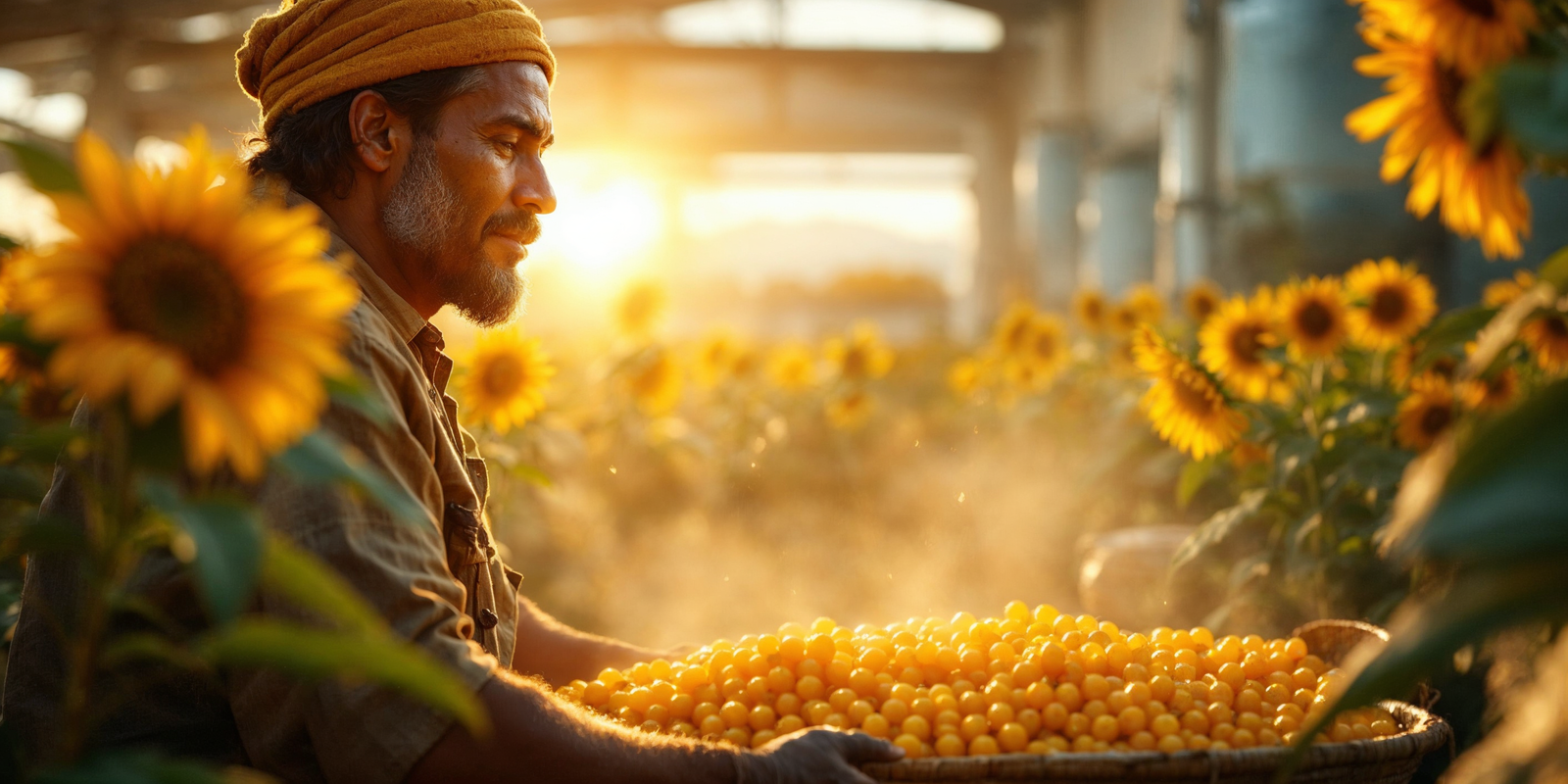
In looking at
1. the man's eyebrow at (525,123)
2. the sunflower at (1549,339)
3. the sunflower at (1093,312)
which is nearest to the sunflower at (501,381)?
the man's eyebrow at (525,123)

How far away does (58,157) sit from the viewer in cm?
92

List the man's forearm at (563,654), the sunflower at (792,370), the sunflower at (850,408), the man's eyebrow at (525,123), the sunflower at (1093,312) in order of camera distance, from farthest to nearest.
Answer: the sunflower at (792,370)
the sunflower at (850,408)
the sunflower at (1093,312)
the man's forearm at (563,654)
the man's eyebrow at (525,123)

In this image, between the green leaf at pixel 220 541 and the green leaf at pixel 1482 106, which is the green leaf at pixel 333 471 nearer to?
the green leaf at pixel 220 541

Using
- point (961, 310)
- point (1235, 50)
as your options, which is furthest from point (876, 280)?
point (1235, 50)

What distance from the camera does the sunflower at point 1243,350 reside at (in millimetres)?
3158

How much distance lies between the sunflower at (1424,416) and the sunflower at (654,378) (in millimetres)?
2924

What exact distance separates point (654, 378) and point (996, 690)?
11.2 ft

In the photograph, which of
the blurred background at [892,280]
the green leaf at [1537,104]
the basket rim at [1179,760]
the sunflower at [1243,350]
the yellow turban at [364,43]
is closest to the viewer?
the green leaf at [1537,104]

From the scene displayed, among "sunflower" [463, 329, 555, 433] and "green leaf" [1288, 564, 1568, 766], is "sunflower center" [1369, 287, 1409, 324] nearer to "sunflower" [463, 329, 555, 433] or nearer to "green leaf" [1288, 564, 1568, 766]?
"sunflower" [463, 329, 555, 433]

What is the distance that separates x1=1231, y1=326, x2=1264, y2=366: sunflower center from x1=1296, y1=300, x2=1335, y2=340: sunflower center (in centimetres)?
12

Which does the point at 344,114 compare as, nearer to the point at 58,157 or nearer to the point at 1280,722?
the point at 58,157

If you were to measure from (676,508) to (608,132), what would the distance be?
605cm

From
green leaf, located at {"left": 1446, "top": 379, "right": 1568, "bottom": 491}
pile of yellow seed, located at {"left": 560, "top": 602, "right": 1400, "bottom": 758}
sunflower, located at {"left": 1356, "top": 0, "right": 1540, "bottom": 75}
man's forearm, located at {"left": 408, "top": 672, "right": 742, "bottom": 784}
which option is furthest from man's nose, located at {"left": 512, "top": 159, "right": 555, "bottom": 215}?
green leaf, located at {"left": 1446, "top": 379, "right": 1568, "bottom": 491}

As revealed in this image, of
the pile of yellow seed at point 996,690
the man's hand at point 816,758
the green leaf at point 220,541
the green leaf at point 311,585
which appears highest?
the green leaf at point 220,541
